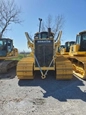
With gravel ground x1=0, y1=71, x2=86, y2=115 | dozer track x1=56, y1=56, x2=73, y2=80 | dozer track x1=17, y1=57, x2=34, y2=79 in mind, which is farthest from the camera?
dozer track x1=17, y1=57, x2=34, y2=79

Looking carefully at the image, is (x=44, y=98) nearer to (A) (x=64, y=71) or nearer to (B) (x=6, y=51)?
(A) (x=64, y=71)

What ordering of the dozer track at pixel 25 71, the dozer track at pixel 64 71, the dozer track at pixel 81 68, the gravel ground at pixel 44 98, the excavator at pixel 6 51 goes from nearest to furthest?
the gravel ground at pixel 44 98 < the dozer track at pixel 64 71 < the dozer track at pixel 25 71 < the dozer track at pixel 81 68 < the excavator at pixel 6 51

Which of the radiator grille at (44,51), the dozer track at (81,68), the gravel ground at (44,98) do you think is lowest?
the gravel ground at (44,98)

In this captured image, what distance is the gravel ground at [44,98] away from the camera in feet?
13.7

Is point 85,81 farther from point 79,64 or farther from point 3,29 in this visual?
point 3,29

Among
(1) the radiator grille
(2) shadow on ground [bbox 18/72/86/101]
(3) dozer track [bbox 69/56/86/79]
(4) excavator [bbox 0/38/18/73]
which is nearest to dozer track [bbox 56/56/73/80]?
(2) shadow on ground [bbox 18/72/86/101]

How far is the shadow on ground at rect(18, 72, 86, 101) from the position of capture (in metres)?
5.33

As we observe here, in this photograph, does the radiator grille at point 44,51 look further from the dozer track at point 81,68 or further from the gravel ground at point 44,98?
the dozer track at point 81,68

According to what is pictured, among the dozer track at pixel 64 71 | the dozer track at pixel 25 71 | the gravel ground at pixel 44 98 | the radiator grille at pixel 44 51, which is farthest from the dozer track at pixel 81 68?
the dozer track at pixel 25 71

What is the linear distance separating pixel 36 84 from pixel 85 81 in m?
2.36

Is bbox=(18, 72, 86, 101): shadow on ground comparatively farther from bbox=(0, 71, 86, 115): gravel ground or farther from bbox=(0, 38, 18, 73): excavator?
bbox=(0, 38, 18, 73): excavator

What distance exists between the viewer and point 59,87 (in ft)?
20.7

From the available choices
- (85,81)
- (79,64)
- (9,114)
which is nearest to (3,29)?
(79,64)

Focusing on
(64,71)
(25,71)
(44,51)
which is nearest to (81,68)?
(64,71)
